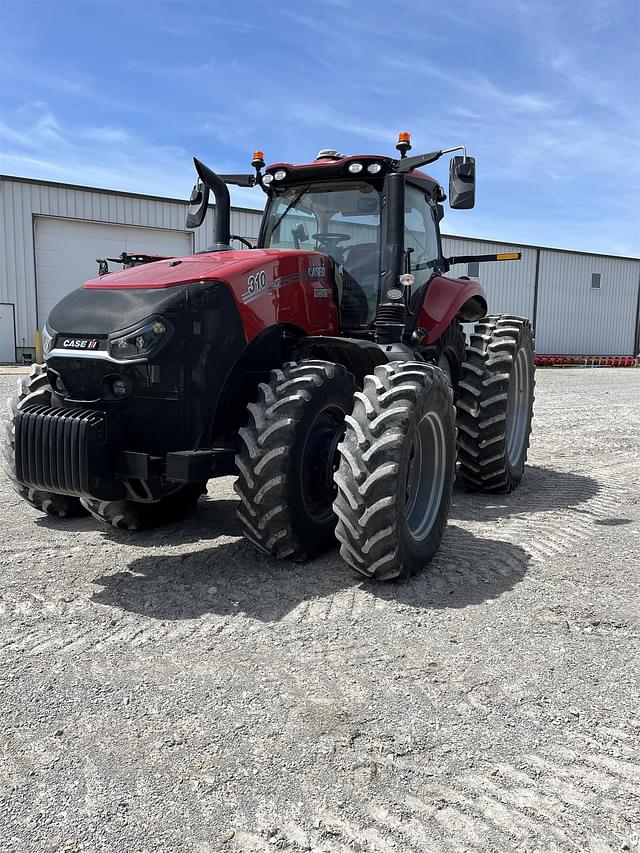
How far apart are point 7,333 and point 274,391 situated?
62.0 feet

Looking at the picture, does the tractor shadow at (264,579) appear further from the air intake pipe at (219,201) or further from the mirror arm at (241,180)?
the mirror arm at (241,180)

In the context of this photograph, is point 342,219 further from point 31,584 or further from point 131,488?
point 31,584

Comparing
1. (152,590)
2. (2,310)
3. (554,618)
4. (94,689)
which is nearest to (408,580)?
(554,618)

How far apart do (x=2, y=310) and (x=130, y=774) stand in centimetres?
2048

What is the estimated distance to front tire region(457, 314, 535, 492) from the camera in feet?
20.7

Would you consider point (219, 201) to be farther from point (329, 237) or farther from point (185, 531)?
point (185, 531)

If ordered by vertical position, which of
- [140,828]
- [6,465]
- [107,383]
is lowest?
[140,828]

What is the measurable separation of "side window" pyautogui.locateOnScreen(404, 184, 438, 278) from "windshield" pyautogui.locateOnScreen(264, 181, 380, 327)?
31 cm

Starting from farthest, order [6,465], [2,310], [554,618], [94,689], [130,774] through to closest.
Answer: [2,310], [6,465], [554,618], [94,689], [130,774]

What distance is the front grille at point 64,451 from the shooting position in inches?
150

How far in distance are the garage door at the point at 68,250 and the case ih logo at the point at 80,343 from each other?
59.3 ft

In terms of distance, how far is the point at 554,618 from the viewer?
372cm

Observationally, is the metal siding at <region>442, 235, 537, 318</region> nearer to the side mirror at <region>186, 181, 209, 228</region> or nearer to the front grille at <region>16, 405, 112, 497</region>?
the side mirror at <region>186, 181, 209, 228</region>

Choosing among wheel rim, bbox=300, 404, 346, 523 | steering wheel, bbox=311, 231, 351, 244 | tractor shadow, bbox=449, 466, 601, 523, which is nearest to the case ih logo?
wheel rim, bbox=300, 404, 346, 523
